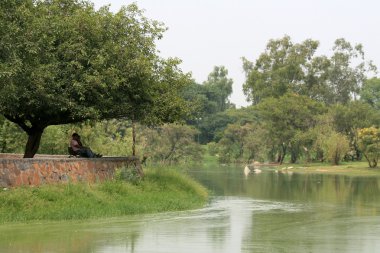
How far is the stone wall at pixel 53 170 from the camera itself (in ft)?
61.1

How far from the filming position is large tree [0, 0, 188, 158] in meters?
19.5

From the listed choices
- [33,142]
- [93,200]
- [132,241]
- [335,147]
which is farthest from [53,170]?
[335,147]

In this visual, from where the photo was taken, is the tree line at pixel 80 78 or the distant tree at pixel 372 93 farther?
the distant tree at pixel 372 93

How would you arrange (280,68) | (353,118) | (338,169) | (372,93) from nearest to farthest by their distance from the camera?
(338,169)
(353,118)
(280,68)
(372,93)

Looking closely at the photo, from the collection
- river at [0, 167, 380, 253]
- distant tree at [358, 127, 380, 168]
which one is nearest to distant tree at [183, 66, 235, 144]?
distant tree at [358, 127, 380, 168]

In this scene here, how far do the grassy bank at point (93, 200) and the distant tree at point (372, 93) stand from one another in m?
85.8

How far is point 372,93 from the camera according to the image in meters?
109

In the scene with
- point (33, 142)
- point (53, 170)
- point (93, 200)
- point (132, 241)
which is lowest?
point (132, 241)

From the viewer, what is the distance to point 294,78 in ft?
300

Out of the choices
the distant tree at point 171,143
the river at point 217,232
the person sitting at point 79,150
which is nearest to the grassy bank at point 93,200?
the river at point 217,232

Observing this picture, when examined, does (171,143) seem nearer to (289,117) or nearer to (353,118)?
(289,117)

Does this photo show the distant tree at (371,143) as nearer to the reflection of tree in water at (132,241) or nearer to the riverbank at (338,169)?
the riverbank at (338,169)

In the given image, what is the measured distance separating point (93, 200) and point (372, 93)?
95282 millimetres

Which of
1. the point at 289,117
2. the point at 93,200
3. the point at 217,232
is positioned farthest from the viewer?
the point at 289,117
